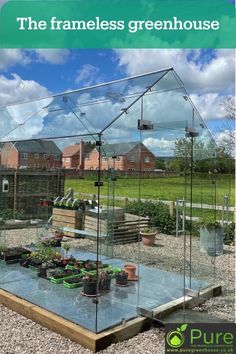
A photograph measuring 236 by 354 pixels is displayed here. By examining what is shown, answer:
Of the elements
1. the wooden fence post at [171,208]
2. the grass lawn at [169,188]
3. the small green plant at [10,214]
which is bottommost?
the small green plant at [10,214]

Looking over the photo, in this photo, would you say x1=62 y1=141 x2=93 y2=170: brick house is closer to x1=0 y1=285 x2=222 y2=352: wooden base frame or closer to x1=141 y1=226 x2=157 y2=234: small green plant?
x1=141 y1=226 x2=157 y2=234: small green plant

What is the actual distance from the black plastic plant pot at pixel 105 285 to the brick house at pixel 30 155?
1.83 m

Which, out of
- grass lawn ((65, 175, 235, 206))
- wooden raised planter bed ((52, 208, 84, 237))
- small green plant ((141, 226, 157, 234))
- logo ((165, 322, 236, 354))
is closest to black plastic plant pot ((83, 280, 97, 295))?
logo ((165, 322, 236, 354))

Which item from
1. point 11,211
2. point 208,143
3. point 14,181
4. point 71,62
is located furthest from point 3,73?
point 208,143

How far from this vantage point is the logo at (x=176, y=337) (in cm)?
292

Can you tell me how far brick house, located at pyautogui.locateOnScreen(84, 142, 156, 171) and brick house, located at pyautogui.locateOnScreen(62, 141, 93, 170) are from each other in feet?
0.25

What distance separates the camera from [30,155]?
5.37m

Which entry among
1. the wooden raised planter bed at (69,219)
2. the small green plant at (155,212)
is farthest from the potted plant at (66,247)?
the small green plant at (155,212)

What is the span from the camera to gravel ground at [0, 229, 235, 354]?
300 centimetres

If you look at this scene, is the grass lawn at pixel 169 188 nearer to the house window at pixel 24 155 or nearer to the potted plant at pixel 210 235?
the potted plant at pixel 210 235

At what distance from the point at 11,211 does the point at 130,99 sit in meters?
2.89

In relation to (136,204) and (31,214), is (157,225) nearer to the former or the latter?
(136,204)

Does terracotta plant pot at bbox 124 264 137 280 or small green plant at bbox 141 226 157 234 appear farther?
small green plant at bbox 141 226 157 234

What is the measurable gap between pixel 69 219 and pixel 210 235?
2.17m
